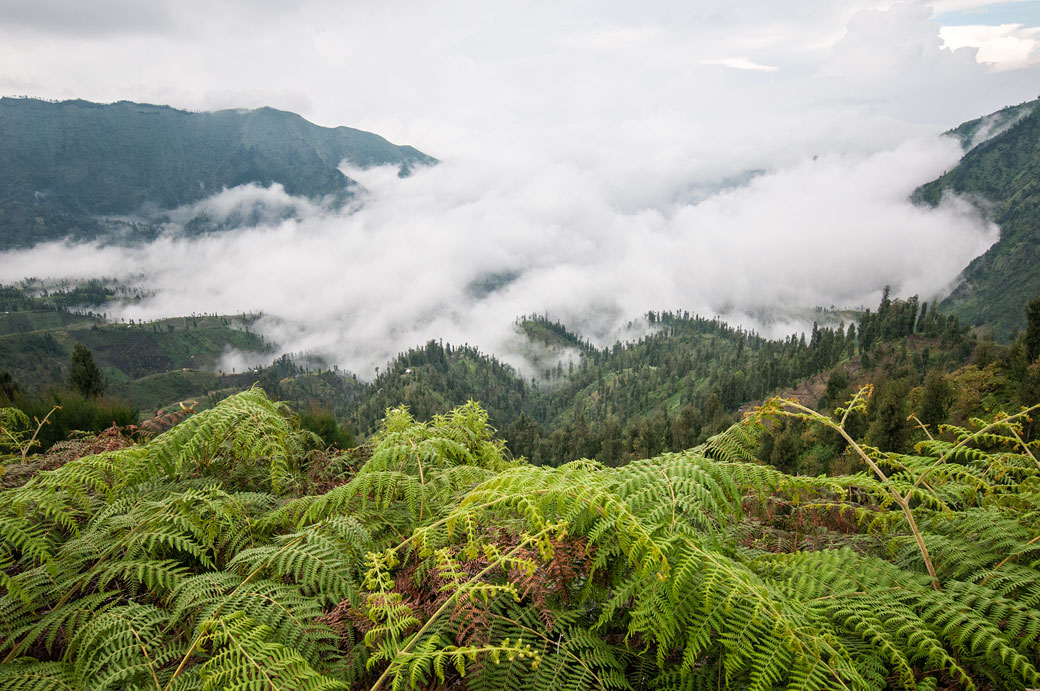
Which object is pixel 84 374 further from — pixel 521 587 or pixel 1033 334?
pixel 1033 334

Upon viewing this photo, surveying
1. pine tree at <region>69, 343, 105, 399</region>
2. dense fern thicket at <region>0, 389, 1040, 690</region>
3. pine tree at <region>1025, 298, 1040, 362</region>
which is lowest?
pine tree at <region>1025, 298, 1040, 362</region>

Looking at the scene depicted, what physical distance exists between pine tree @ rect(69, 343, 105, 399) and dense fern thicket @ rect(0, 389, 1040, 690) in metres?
40.9

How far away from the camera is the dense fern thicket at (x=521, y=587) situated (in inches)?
109

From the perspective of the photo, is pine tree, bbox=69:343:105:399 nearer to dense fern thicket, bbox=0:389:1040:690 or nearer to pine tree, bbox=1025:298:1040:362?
dense fern thicket, bbox=0:389:1040:690

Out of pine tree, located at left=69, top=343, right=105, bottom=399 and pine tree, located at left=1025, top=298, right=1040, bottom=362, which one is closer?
pine tree, located at left=69, top=343, right=105, bottom=399

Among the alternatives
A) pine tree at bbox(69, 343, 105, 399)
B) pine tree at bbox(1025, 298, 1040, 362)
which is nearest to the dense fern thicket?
pine tree at bbox(69, 343, 105, 399)

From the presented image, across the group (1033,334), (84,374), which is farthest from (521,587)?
(1033,334)

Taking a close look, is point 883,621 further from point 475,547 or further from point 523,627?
point 475,547

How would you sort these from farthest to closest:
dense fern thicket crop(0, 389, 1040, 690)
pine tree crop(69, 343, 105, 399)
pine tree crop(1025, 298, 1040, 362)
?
pine tree crop(1025, 298, 1040, 362) → pine tree crop(69, 343, 105, 399) → dense fern thicket crop(0, 389, 1040, 690)

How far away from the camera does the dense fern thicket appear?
2777 mm

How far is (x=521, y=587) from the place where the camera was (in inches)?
125

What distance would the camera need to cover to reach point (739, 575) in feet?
9.67

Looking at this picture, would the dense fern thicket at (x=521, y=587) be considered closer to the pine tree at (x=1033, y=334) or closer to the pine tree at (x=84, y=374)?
the pine tree at (x=84, y=374)

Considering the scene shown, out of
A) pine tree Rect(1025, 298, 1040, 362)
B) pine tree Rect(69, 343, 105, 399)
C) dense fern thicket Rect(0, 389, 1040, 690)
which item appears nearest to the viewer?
dense fern thicket Rect(0, 389, 1040, 690)
